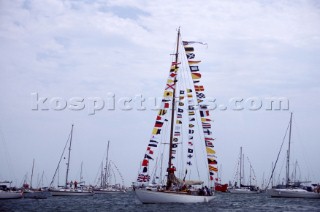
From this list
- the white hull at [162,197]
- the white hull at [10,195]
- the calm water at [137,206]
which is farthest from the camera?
the white hull at [10,195]

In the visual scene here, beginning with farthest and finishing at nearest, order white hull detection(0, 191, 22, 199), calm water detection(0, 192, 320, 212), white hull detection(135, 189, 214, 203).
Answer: white hull detection(0, 191, 22, 199) → white hull detection(135, 189, 214, 203) → calm water detection(0, 192, 320, 212)

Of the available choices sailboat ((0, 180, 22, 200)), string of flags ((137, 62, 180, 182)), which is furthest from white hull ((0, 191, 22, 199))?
string of flags ((137, 62, 180, 182))

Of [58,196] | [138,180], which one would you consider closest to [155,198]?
[138,180]

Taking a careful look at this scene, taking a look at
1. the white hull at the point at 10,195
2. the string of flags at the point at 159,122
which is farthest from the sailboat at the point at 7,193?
the string of flags at the point at 159,122

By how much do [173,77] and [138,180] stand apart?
1275 cm

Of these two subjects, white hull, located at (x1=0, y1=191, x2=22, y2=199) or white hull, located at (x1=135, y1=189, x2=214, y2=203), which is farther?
white hull, located at (x1=0, y1=191, x2=22, y2=199)

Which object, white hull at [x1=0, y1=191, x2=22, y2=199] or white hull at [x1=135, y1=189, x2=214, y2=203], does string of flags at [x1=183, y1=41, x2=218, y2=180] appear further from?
white hull at [x1=0, y1=191, x2=22, y2=199]

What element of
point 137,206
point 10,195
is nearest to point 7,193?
point 10,195

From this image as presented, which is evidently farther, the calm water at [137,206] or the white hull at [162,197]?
the white hull at [162,197]

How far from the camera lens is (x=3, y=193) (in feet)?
228

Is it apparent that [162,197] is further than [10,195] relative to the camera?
No

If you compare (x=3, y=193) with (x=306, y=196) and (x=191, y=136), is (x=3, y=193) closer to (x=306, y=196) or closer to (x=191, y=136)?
(x=191, y=136)

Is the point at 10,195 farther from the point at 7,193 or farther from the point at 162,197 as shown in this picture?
the point at 162,197

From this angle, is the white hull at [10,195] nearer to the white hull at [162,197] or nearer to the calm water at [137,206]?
the calm water at [137,206]
